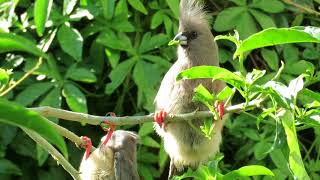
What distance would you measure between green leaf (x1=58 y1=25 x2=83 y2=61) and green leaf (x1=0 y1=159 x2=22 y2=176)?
0.66 meters

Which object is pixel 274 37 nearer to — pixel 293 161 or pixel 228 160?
pixel 293 161

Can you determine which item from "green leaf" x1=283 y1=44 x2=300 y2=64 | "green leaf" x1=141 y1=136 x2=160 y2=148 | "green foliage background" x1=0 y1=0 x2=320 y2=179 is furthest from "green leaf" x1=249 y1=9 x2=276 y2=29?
"green leaf" x1=141 y1=136 x2=160 y2=148

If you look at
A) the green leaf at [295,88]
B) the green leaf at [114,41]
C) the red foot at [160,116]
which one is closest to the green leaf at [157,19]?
the green leaf at [114,41]

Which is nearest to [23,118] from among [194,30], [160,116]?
[160,116]

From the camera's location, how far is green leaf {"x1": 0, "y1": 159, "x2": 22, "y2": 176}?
10.7 feet

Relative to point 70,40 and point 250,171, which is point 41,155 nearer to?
point 70,40

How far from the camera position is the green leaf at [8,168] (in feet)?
10.7

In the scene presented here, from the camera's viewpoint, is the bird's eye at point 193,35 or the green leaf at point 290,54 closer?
the bird's eye at point 193,35

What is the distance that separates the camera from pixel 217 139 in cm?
315

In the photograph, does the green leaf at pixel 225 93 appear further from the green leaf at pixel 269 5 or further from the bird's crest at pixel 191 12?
the green leaf at pixel 269 5

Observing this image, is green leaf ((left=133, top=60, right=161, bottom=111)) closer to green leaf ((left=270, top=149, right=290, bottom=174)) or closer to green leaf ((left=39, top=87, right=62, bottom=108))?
green leaf ((left=39, top=87, right=62, bottom=108))

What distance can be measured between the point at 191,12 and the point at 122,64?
44 centimetres

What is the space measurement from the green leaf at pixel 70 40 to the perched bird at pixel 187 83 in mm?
448

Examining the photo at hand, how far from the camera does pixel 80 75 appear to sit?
3.17m
